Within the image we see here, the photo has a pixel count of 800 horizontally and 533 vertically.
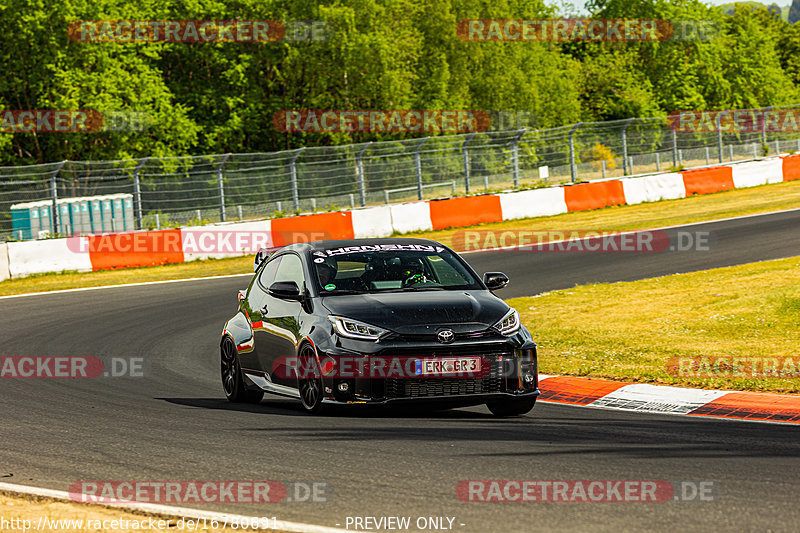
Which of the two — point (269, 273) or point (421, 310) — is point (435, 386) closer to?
point (421, 310)

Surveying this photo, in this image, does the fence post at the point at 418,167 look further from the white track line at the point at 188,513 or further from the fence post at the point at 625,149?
the white track line at the point at 188,513

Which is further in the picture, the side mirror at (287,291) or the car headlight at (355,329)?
the side mirror at (287,291)

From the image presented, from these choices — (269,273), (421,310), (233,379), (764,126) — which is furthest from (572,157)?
(421,310)

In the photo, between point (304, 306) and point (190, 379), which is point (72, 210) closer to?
point (190, 379)

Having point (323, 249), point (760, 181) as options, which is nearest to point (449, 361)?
point (323, 249)

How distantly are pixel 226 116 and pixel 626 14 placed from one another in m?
37.5

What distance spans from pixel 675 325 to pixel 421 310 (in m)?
5.38

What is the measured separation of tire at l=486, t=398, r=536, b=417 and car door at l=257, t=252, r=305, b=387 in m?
1.67

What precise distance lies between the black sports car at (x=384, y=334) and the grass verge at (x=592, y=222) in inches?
543

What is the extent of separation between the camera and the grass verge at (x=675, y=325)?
401 inches

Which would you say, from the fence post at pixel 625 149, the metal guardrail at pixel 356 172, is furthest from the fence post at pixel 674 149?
the fence post at pixel 625 149

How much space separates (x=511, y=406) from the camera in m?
8.67

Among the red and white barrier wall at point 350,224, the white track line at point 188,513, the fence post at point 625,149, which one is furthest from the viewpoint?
the fence post at point 625,149

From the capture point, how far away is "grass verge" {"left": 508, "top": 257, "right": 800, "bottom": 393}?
33.4 ft
